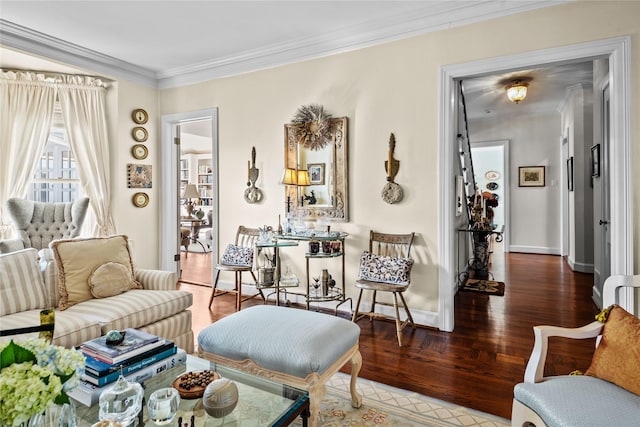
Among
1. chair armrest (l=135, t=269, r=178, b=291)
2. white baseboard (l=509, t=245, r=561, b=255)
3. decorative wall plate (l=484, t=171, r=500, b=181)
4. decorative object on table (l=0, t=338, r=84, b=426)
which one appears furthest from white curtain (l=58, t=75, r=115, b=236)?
decorative wall plate (l=484, t=171, r=500, b=181)

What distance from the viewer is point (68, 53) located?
13.4 ft

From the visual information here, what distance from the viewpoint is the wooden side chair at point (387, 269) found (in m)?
3.16

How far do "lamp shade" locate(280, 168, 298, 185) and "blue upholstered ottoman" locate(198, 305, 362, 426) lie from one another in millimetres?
1791

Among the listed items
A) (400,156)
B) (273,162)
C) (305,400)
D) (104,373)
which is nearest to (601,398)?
(305,400)

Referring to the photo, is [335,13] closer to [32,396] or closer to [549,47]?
[549,47]

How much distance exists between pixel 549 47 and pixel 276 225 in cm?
303

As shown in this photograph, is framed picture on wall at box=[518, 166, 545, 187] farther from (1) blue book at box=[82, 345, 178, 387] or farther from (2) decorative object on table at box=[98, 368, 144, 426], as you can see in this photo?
(2) decorative object on table at box=[98, 368, 144, 426]

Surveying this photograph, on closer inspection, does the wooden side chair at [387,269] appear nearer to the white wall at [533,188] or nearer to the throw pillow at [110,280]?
the throw pillow at [110,280]

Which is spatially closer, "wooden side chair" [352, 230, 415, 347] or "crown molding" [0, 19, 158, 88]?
"wooden side chair" [352, 230, 415, 347]

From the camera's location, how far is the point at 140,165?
4.84 m

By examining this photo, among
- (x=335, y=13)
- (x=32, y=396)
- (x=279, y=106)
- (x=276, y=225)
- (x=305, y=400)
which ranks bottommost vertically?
(x=305, y=400)

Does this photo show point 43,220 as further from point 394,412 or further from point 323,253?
point 394,412

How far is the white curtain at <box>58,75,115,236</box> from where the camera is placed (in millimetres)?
4422

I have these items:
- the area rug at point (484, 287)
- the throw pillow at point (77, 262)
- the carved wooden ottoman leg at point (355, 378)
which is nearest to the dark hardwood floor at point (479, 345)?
the area rug at point (484, 287)
